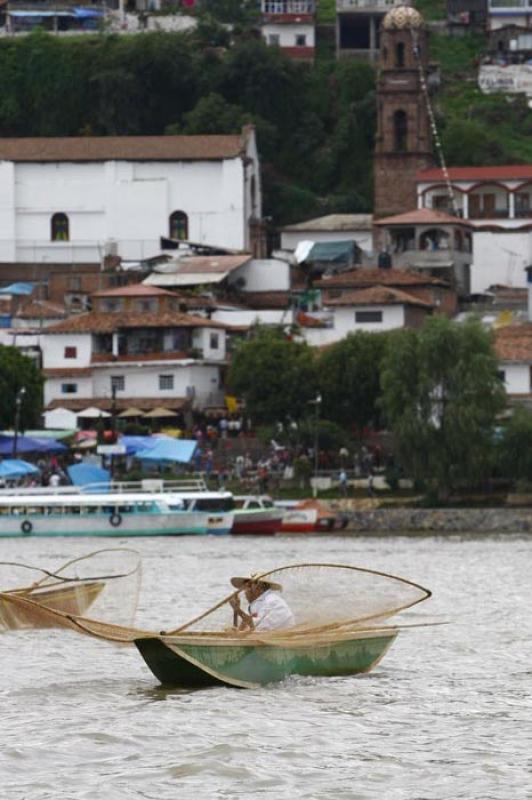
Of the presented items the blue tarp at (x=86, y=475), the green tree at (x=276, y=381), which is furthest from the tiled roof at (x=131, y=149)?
the blue tarp at (x=86, y=475)

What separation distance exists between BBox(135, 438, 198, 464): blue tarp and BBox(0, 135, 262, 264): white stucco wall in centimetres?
4022

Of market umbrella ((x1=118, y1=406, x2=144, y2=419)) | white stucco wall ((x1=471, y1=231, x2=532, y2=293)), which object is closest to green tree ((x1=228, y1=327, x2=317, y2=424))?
market umbrella ((x1=118, y1=406, x2=144, y2=419))

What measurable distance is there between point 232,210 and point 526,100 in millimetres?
26498

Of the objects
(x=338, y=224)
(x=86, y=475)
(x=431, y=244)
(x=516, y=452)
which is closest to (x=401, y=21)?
(x=338, y=224)

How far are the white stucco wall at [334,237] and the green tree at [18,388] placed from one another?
33.2 m

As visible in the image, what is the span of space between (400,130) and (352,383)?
42.5 m

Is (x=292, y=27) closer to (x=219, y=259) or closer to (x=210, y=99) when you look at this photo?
(x=210, y=99)

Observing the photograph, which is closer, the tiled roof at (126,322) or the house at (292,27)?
the tiled roof at (126,322)

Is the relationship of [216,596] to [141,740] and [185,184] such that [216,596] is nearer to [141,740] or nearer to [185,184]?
[141,740]

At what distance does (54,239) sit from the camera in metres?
139

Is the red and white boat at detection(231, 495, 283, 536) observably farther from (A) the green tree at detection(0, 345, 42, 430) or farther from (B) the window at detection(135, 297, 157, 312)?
(B) the window at detection(135, 297, 157, 312)

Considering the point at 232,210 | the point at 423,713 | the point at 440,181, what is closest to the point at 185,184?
the point at 232,210

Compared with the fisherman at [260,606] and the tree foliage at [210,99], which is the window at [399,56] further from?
Result: the fisherman at [260,606]

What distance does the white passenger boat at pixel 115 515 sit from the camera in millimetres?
86312
